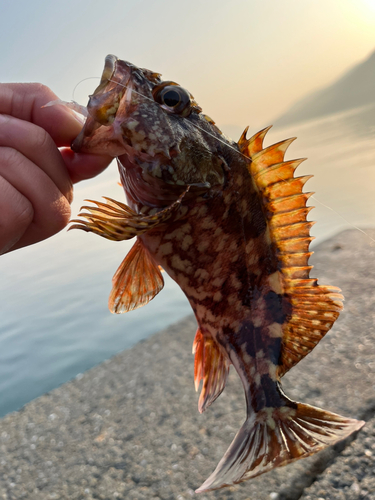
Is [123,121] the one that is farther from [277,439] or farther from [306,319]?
[277,439]

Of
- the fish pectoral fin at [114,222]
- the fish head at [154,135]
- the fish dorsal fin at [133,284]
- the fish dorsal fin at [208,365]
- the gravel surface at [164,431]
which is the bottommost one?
the gravel surface at [164,431]

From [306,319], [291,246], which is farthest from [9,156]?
[306,319]

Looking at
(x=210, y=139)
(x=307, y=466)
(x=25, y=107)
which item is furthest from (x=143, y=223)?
(x=307, y=466)

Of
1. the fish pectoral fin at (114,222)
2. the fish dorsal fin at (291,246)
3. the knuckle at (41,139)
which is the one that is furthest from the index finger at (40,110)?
the fish dorsal fin at (291,246)

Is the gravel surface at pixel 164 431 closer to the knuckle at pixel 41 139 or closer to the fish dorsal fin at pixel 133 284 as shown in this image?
the fish dorsal fin at pixel 133 284

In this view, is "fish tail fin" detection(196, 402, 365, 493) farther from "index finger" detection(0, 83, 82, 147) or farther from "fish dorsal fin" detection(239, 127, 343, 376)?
"index finger" detection(0, 83, 82, 147)

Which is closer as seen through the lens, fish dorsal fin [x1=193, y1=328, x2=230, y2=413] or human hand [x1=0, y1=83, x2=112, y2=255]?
human hand [x1=0, y1=83, x2=112, y2=255]

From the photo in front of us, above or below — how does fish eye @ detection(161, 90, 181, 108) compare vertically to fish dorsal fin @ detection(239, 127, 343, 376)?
above

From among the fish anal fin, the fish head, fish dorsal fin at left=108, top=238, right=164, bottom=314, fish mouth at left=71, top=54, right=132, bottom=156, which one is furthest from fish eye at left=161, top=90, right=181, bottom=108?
the fish anal fin

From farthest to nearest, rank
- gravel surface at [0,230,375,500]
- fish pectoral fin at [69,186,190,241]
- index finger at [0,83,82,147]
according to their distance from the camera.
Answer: gravel surface at [0,230,375,500]
index finger at [0,83,82,147]
fish pectoral fin at [69,186,190,241]
